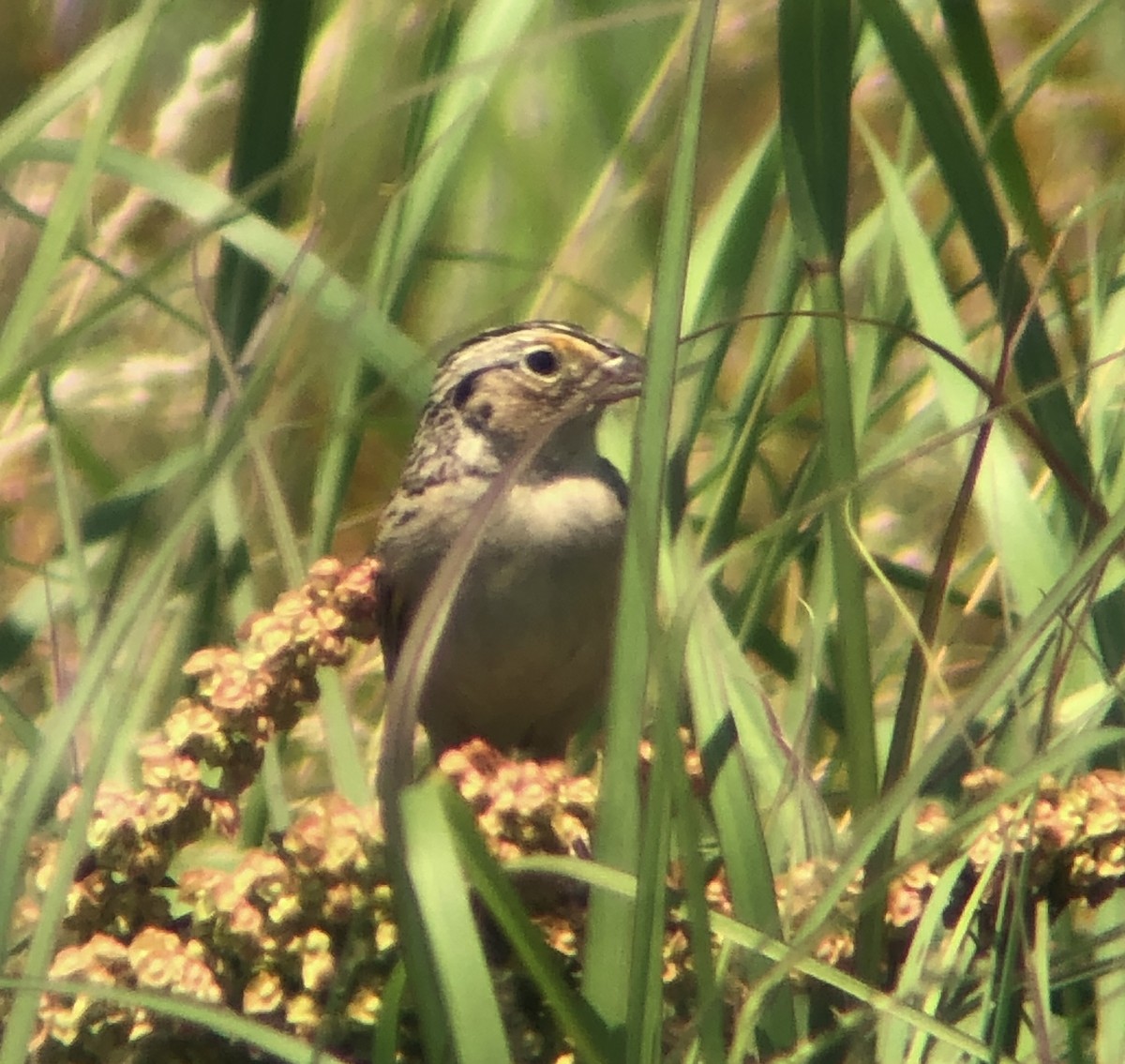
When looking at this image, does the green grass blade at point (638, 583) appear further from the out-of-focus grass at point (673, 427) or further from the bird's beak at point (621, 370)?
the bird's beak at point (621, 370)

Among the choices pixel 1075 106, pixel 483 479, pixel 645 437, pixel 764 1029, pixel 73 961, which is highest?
pixel 1075 106

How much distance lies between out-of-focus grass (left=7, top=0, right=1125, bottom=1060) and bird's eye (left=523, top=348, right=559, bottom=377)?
4.8 inches

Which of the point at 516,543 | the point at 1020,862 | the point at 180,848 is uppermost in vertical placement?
the point at 516,543

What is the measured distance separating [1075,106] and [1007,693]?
215cm

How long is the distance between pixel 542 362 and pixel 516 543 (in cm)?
38

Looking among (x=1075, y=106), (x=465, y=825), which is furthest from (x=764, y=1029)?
(x=1075, y=106)

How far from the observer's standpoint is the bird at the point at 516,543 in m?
3.19

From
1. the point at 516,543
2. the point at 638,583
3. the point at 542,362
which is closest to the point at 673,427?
the point at 516,543

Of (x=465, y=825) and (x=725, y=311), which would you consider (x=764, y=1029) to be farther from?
(x=725, y=311)

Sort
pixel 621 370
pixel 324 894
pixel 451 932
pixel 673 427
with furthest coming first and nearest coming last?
pixel 621 370
pixel 673 427
pixel 324 894
pixel 451 932

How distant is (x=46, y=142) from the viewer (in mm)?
2416

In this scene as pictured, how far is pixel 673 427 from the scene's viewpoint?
107 inches

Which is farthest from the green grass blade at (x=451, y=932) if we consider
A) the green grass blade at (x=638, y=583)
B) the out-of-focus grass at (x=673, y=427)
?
the green grass blade at (x=638, y=583)

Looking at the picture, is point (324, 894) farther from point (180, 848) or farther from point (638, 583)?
point (638, 583)
